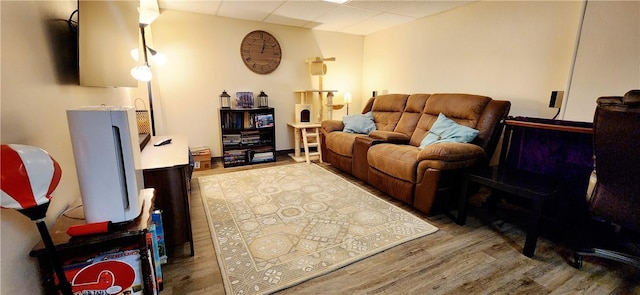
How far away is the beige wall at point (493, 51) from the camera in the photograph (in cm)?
233

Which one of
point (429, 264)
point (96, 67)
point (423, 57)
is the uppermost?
point (423, 57)

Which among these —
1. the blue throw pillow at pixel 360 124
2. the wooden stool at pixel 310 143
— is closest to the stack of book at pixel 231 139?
the wooden stool at pixel 310 143

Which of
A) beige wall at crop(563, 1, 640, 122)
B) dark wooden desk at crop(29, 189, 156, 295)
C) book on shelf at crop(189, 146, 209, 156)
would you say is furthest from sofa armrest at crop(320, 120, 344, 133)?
dark wooden desk at crop(29, 189, 156, 295)

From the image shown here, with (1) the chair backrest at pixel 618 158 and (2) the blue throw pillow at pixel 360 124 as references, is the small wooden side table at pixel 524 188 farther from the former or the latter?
(2) the blue throw pillow at pixel 360 124

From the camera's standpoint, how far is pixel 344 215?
2191 mm

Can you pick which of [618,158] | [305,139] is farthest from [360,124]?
[618,158]

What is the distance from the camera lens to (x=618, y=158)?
1.30 m

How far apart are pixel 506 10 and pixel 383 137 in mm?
1782

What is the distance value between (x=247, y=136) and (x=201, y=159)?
2.28 ft

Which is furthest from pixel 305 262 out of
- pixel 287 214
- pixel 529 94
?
pixel 529 94

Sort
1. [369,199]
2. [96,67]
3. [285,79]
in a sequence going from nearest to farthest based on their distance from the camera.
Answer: [96,67] < [369,199] < [285,79]

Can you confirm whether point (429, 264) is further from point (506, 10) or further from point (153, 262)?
point (506, 10)

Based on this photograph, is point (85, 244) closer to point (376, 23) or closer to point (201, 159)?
point (201, 159)

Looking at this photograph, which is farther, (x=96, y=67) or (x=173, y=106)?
(x=173, y=106)
